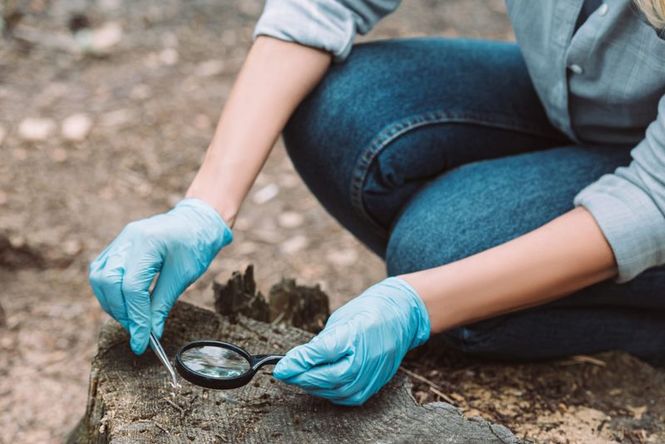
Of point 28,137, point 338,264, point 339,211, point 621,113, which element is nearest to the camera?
Answer: point 621,113

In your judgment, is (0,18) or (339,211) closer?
(339,211)

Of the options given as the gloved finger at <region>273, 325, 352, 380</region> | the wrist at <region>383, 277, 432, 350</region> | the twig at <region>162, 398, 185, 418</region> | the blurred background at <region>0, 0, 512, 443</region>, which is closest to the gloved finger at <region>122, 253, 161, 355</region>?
the twig at <region>162, 398, 185, 418</region>

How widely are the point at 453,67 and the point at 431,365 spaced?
0.57 meters

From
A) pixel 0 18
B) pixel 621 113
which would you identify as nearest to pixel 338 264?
pixel 621 113

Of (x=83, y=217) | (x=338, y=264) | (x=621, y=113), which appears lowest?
(x=83, y=217)

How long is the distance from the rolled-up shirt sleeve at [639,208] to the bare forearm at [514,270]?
19mm

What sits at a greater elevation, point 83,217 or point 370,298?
point 370,298

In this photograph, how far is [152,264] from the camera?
1177 millimetres

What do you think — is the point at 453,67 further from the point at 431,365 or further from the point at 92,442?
the point at 92,442

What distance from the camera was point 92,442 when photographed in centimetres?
110

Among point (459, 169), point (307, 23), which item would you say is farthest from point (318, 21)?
point (459, 169)

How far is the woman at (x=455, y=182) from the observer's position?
1.14 metres

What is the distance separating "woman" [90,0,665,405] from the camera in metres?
1.14

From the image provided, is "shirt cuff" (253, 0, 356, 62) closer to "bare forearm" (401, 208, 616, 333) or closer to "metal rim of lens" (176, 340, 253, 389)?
"bare forearm" (401, 208, 616, 333)
